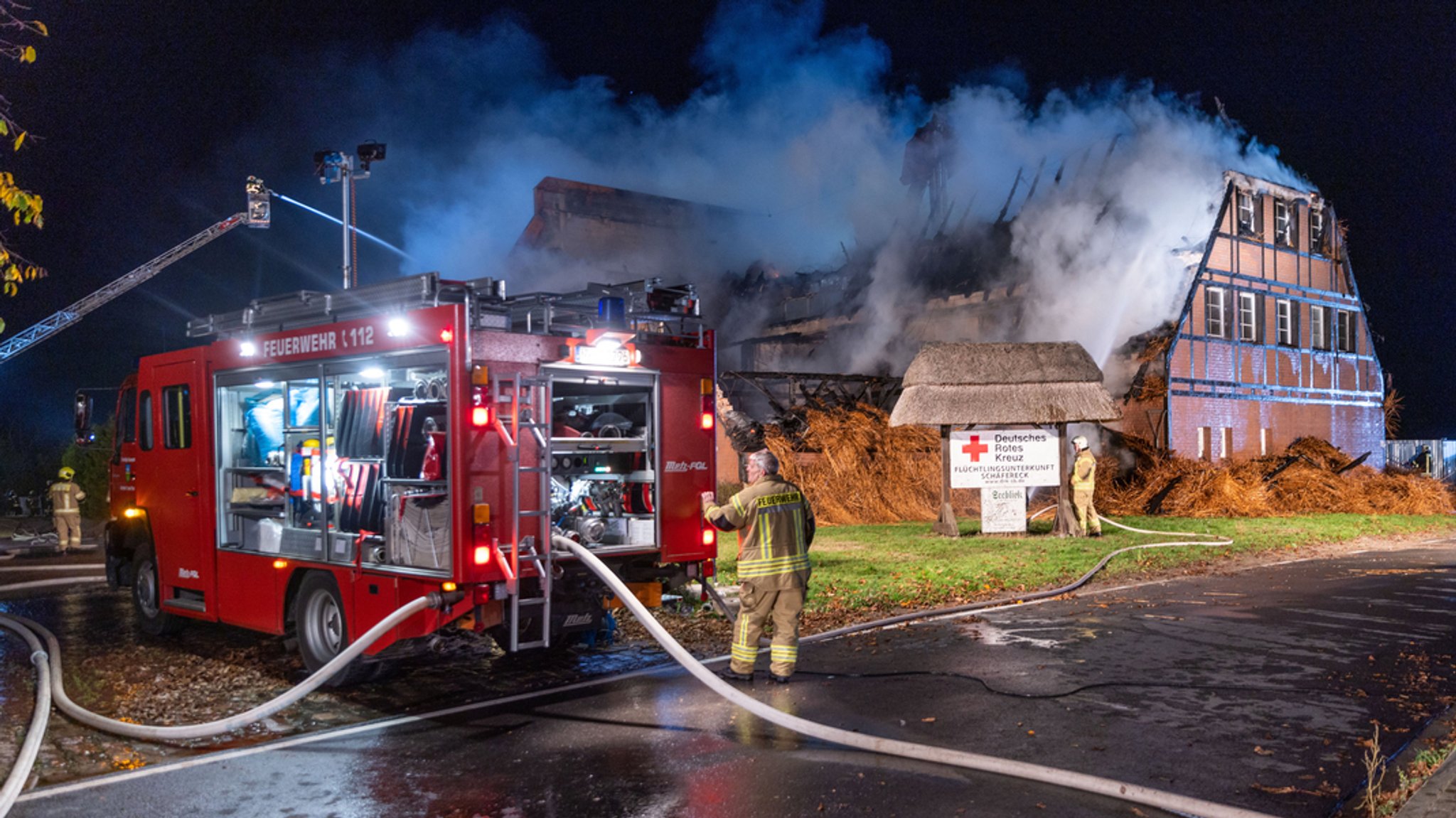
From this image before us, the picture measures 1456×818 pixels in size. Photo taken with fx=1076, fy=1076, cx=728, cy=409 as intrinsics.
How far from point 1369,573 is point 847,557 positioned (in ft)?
20.7

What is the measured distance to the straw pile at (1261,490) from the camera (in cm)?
2098

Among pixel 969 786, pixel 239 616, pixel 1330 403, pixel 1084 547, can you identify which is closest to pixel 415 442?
pixel 239 616

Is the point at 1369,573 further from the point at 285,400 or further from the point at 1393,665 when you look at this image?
the point at 285,400

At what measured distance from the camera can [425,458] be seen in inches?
283

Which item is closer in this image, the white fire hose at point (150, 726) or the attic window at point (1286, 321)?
the white fire hose at point (150, 726)

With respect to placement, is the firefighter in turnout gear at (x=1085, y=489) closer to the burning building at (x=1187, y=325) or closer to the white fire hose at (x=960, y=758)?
the burning building at (x=1187, y=325)

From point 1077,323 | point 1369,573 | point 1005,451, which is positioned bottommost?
point 1369,573

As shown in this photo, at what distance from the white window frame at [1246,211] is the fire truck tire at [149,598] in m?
25.9

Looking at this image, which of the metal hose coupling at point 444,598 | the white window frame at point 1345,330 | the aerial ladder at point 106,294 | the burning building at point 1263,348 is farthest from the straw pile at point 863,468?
the aerial ladder at point 106,294

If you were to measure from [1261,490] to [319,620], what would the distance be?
19154mm

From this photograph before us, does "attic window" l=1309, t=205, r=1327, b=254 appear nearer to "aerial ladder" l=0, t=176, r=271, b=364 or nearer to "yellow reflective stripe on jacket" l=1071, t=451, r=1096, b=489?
"yellow reflective stripe on jacket" l=1071, t=451, r=1096, b=489

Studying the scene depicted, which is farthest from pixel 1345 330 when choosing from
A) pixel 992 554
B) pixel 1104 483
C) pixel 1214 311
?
pixel 992 554

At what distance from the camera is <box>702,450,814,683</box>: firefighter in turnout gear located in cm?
714

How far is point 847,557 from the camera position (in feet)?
47.5
